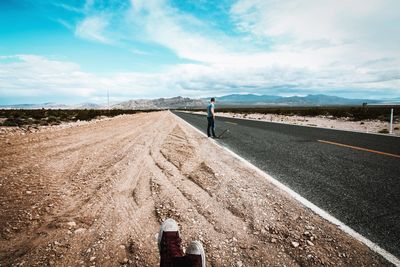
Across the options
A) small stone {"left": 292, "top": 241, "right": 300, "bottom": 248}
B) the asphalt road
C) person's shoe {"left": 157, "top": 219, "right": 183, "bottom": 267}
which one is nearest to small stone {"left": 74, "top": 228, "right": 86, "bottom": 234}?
person's shoe {"left": 157, "top": 219, "right": 183, "bottom": 267}

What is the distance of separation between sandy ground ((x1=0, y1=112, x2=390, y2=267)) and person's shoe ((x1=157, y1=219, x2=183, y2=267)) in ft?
2.56

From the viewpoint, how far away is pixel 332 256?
264 cm

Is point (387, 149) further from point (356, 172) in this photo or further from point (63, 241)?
point (63, 241)

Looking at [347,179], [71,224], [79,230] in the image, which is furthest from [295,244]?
[347,179]

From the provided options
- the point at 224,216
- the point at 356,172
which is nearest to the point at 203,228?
the point at 224,216

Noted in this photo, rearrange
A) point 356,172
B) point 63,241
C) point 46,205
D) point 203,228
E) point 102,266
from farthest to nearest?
point 356,172 → point 46,205 → point 203,228 → point 63,241 → point 102,266

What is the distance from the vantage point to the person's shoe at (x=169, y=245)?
1.87m

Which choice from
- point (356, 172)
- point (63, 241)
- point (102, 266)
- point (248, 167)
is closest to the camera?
point (102, 266)

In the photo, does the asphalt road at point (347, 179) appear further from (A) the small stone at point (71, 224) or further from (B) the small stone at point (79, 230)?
(A) the small stone at point (71, 224)

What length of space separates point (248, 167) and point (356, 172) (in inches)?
92.5

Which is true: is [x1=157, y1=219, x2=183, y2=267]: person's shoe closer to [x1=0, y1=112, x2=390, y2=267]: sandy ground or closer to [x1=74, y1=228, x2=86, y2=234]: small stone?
[x1=0, y1=112, x2=390, y2=267]: sandy ground

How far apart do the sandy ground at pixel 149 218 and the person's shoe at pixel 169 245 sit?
78 cm

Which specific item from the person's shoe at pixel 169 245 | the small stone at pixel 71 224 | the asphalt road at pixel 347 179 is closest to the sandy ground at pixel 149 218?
the small stone at pixel 71 224

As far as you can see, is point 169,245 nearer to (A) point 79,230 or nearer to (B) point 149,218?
(B) point 149,218
